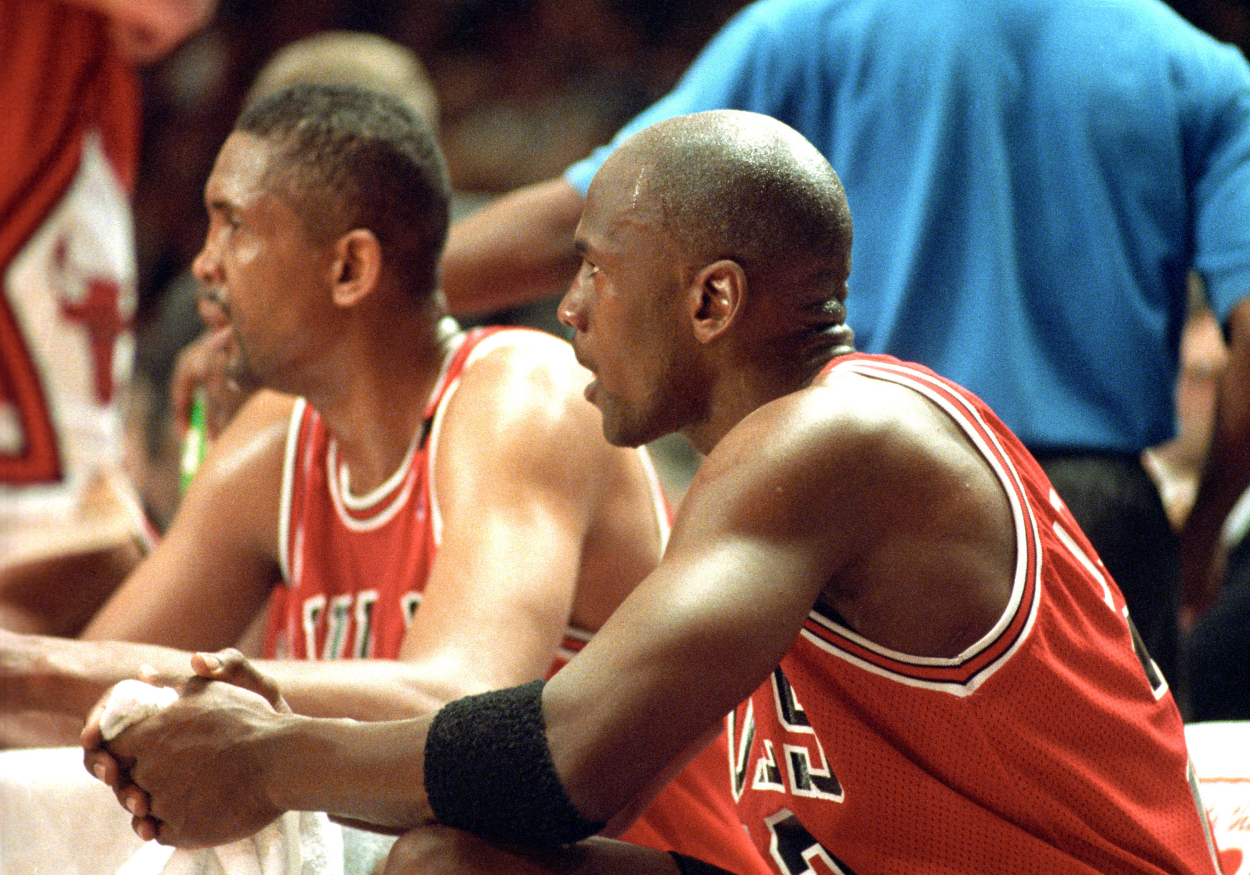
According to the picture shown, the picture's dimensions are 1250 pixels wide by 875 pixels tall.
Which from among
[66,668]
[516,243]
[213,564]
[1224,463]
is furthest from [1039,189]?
[66,668]

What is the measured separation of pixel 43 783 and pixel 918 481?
0.95 meters

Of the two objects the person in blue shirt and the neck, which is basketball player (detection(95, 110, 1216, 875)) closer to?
the neck

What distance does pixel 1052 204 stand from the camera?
2.29 meters

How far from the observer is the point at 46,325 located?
2.98 meters

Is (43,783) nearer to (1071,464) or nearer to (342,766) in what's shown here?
(342,766)

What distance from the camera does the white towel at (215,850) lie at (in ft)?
4.52

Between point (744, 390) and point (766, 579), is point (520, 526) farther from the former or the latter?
point (766, 579)

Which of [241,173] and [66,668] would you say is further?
[241,173]

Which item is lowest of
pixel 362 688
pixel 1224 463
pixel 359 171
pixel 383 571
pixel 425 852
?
pixel 1224 463

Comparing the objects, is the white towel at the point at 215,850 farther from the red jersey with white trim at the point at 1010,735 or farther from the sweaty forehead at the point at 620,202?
the sweaty forehead at the point at 620,202

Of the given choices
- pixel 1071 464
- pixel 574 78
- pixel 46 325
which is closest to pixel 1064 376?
pixel 1071 464

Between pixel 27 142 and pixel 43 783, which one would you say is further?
pixel 27 142

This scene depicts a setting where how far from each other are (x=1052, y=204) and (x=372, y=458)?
1079 millimetres

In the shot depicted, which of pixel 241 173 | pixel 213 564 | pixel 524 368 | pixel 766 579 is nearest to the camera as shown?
pixel 766 579
